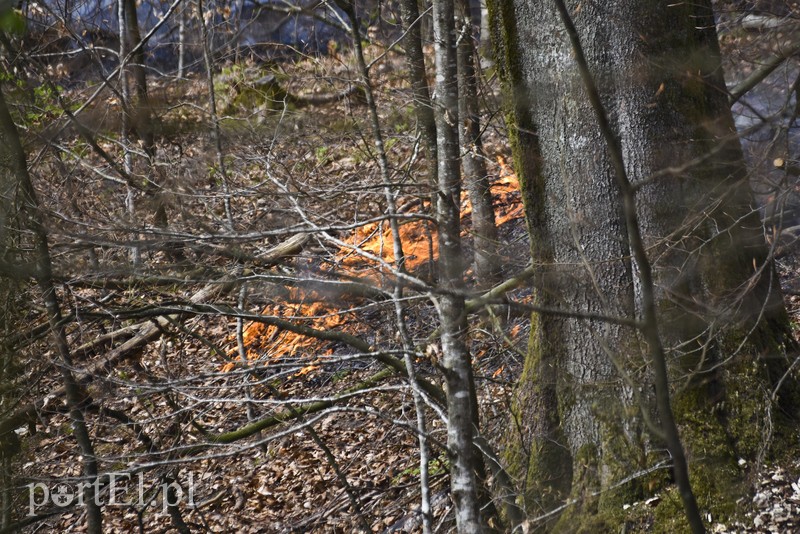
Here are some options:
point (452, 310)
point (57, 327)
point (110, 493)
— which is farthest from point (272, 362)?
point (452, 310)

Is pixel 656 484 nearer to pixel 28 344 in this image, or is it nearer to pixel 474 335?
pixel 474 335

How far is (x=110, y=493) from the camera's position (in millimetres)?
6250

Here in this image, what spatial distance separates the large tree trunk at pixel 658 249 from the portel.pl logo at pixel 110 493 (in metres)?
2.98

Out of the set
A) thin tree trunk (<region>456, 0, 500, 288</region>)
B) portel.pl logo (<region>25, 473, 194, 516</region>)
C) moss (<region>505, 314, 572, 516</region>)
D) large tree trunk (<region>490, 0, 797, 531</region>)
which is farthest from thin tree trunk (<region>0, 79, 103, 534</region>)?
thin tree trunk (<region>456, 0, 500, 288</region>)

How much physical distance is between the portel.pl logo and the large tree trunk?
2.98 metres

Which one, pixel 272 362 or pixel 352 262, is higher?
pixel 352 262

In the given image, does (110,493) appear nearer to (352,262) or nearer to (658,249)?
(352,262)

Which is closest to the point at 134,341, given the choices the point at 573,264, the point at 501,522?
the point at 501,522

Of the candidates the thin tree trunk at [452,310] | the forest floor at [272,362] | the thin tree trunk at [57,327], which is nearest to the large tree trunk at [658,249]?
the forest floor at [272,362]

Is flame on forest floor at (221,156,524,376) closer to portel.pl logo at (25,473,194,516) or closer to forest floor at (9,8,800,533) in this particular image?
forest floor at (9,8,800,533)

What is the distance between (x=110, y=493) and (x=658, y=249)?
15.3 ft

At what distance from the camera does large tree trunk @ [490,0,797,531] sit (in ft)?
13.6

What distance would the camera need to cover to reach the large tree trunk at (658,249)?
163 inches

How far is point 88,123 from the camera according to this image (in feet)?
15.5
